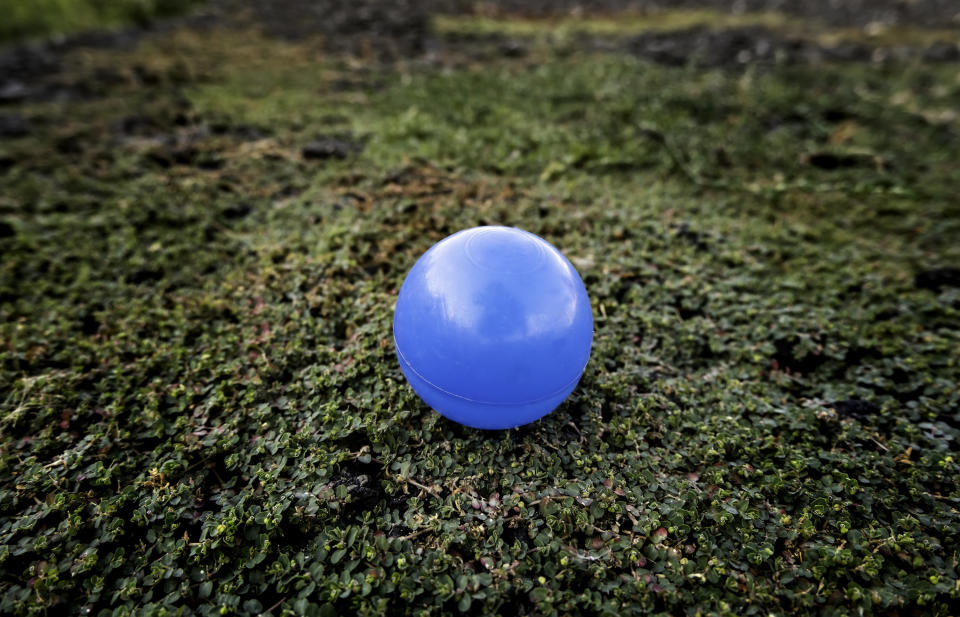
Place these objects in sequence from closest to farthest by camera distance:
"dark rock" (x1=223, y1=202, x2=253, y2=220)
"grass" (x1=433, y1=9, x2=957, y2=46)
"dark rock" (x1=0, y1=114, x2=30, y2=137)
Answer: "dark rock" (x1=223, y1=202, x2=253, y2=220)
"dark rock" (x1=0, y1=114, x2=30, y2=137)
"grass" (x1=433, y1=9, x2=957, y2=46)

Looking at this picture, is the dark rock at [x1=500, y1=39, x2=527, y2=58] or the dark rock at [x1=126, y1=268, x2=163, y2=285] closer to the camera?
the dark rock at [x1=126, y1=268, x2=163, y2=285]

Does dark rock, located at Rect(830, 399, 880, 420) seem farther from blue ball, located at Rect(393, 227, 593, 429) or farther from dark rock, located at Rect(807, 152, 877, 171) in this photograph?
dark rock, located at Rect(807, 152, 877, 171)

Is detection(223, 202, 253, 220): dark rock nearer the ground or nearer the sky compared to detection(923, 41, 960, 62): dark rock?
nearer the ground

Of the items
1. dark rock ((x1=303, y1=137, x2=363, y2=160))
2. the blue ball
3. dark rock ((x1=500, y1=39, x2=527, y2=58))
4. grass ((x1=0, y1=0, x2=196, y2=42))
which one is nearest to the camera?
the blue ball

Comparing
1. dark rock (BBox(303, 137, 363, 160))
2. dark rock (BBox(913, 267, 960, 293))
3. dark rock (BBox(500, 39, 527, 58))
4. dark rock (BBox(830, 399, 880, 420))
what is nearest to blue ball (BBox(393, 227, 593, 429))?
dark rock (BBox(830, 399, 880, 420))

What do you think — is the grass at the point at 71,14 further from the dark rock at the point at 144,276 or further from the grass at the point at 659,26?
the dark rock at the point at 144,276

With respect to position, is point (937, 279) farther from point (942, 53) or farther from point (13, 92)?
point (13, 92)
